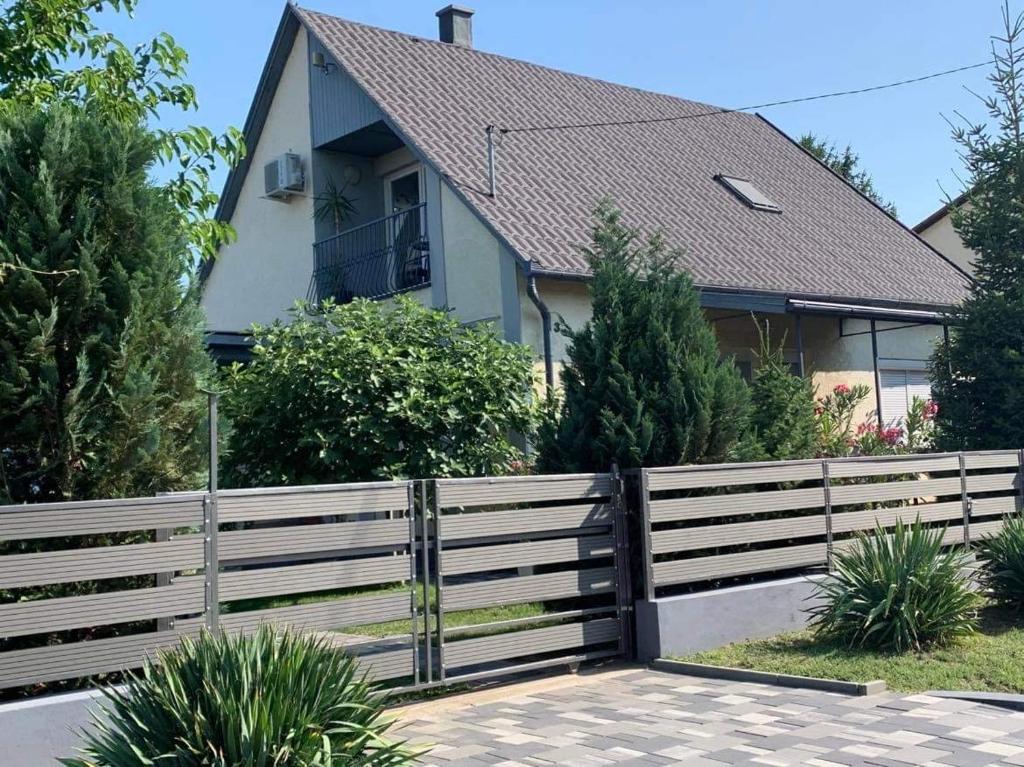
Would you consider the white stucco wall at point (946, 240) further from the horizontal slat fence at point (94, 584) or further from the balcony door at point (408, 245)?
the horizontal slat fence at point (94, 584)

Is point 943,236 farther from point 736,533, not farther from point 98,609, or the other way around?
point 98,609

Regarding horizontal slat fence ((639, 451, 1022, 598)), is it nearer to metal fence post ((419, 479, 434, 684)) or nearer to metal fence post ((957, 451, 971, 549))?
metal fence post ((957, 451, 971, 549))

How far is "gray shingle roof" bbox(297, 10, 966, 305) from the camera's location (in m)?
15.9

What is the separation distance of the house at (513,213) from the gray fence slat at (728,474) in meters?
4.66

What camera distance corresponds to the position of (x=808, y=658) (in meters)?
8.11

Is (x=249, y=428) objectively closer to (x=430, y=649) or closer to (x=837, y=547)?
(x=430, y=649)

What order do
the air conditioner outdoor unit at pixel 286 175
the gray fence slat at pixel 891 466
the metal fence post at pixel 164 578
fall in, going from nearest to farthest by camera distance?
the metal fence post at pixel 164 578, the gray fence slat at pixel 891 466, the air conditioner outdoor unit at pixel 286 175

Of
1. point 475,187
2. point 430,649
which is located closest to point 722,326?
point 475,187

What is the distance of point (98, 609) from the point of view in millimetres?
6023

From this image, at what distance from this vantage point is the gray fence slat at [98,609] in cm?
573

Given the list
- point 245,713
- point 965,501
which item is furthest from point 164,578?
point 965,501

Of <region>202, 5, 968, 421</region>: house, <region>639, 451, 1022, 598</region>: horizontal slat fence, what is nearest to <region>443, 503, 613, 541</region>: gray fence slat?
<region>639, 451, 1022, 598</region>: horizontal slat fence

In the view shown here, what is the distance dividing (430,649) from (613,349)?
3.07 meters

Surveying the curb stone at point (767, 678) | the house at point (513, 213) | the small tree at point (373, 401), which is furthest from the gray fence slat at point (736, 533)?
the house at point (513, 213)
